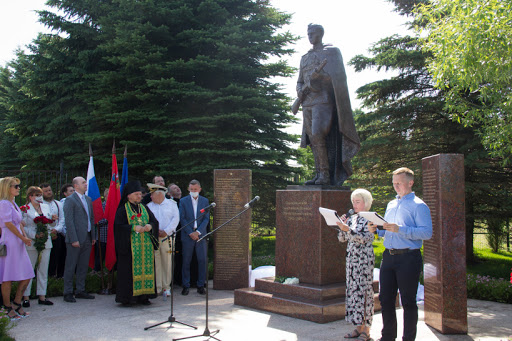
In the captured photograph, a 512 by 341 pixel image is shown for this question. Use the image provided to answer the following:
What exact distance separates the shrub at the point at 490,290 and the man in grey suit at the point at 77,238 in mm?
7132

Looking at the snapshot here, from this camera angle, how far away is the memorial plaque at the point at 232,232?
8867 millimetres

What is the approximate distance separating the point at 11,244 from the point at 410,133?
36.9 ft

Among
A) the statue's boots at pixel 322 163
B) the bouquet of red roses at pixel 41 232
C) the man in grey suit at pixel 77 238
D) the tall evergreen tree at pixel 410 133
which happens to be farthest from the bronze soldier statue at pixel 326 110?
the tall evergreen tree at pixel 410 133

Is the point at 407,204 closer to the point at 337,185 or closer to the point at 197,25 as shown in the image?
the point at 337,185

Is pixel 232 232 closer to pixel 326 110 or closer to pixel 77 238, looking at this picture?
pixel 77 238

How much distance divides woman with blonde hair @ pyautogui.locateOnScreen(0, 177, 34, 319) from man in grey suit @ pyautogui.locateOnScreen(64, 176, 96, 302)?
112cm

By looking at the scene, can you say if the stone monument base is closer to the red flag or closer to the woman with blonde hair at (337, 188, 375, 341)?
the woman with blonde hair at (337, 188, 375, 341)

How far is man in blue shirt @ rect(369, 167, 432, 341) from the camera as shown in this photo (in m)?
4.39

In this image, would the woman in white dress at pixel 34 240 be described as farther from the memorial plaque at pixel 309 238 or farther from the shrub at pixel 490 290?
the shrub at pixel 490 290

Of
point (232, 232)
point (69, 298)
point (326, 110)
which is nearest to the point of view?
point (326, 110)

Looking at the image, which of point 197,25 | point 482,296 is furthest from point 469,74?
point 197,25

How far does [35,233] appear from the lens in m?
7.08

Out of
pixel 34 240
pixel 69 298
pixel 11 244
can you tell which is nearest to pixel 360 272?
pixel 11 244

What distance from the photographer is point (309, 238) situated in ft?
21.2
